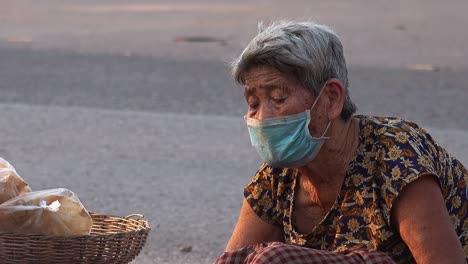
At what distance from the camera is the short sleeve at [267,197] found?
11.1 feet

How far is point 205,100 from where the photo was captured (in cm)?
1002

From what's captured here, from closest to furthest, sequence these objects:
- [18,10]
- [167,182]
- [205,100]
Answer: [167,182]
[205,100]
[18,10]

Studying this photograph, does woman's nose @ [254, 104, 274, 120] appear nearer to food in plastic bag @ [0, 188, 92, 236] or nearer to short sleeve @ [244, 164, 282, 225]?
short sleeve @ [244, 164, 282, 225]

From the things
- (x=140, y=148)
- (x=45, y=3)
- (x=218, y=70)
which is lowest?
(x=45, y=3)

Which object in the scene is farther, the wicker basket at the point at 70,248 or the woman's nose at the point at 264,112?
the woman's nose at the point at 264,112

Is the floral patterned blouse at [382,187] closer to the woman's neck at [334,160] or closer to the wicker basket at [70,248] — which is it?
the woman's neck at [334,160]

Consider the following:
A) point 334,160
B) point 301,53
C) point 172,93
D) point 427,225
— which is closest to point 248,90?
point 301,53

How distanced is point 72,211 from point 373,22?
45.3 feet

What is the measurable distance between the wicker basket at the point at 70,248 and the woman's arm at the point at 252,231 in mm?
409

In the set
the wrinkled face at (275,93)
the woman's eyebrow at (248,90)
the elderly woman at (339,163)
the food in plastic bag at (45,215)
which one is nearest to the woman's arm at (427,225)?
the elderly woman at (339,163)

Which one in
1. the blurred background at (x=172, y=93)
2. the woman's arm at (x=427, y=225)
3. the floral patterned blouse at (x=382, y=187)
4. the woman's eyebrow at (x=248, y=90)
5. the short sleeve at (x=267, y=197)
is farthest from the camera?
the blurred background at (x=172, y=93)

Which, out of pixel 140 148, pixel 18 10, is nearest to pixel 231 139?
pixel 140 148

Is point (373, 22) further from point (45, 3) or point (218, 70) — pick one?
point (45, 3)

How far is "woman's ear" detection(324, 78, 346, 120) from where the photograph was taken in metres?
3.09
